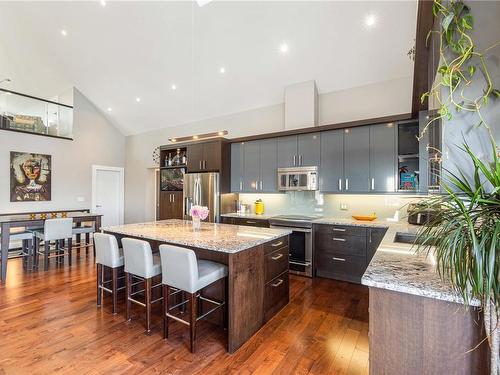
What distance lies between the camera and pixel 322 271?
3900mm

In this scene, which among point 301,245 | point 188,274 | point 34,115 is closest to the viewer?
point 188,274

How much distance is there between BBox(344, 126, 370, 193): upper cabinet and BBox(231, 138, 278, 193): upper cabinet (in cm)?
126

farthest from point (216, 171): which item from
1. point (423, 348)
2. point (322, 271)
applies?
point (423, 348)

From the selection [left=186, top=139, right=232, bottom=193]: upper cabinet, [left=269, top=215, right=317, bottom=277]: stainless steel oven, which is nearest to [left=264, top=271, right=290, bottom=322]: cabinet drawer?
[left=269, top=215, right=317, bottom=277]: stainless steel oven

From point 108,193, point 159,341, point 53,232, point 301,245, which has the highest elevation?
point 108,193

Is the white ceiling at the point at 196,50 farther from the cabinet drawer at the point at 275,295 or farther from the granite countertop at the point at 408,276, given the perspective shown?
the cabinet drawer at the point at 275,295

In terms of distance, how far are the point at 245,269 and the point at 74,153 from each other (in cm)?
665

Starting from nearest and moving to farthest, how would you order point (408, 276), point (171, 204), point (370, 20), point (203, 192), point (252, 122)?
point (408, 276), point (370, 20), point (203, 192), point (252, 122), point (171, 204)

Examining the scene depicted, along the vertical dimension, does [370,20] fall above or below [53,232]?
above

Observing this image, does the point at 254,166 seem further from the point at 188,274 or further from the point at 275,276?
the point at 188,274

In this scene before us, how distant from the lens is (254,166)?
16.1 feet

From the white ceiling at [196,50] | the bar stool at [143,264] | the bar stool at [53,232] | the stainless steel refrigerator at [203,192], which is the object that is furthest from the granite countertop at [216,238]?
the white ceiling at [196,50]

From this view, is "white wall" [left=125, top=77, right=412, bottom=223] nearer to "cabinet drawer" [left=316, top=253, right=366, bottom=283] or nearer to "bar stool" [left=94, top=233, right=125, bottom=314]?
"cabinet drawer" [left=316, top=253, right=366, bottom=283]

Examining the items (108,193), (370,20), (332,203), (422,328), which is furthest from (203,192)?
(422,328)
